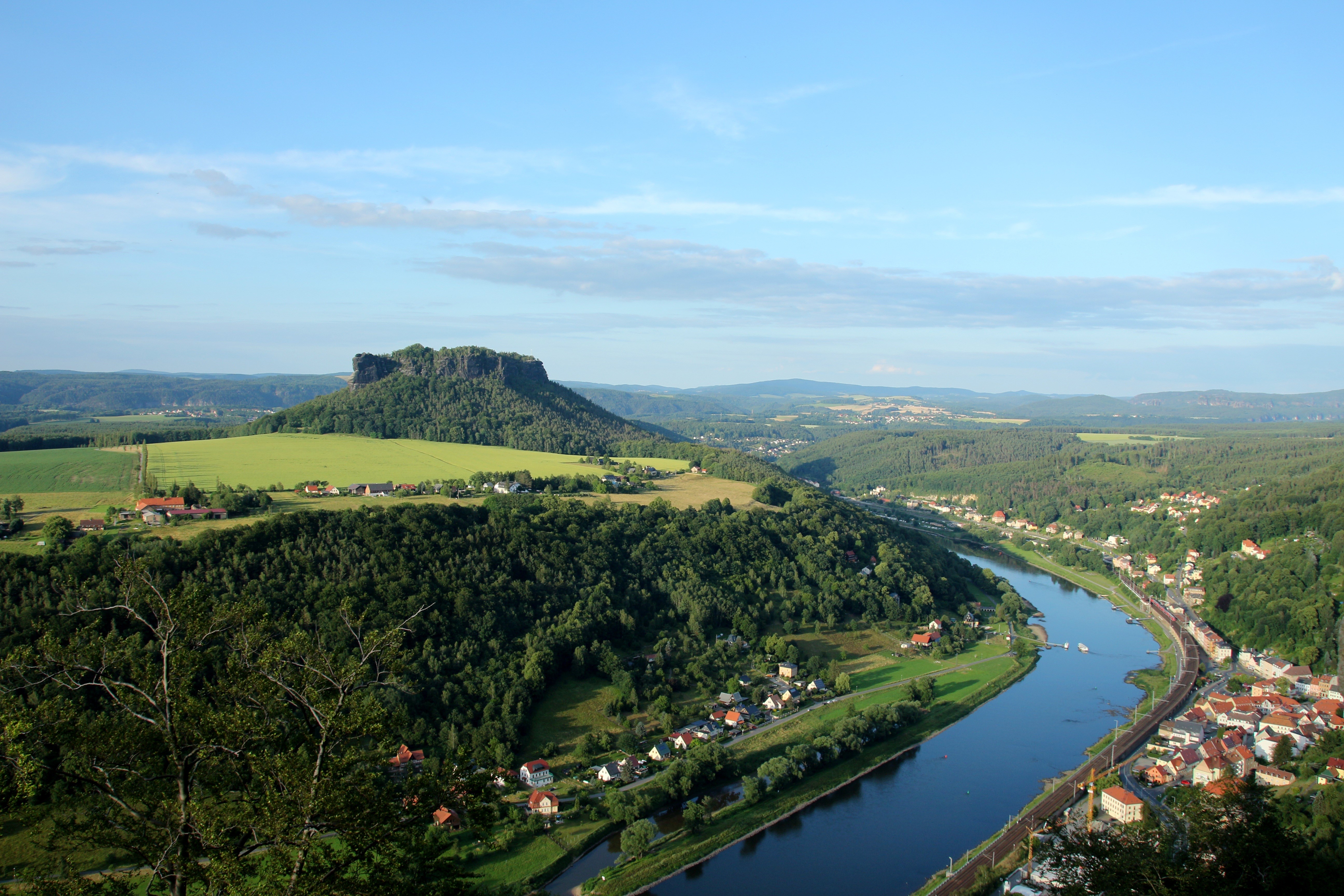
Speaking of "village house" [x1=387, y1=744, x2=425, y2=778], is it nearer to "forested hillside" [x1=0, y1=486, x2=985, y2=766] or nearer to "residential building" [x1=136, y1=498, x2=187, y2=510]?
"forested hillside" [x1=0, y1=486, x2=985, y2=766]

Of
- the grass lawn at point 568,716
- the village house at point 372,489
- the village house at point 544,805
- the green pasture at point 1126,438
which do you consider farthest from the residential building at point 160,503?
the green pasture at point 1126,438

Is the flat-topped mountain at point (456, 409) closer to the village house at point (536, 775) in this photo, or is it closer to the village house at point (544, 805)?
the village house at point (536, 775)

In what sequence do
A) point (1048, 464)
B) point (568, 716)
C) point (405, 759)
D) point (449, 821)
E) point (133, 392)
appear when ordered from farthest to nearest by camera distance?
point (133, 392) < point (1048, 464) < point (568, 716) < point (405, 759) < point (449, 821)

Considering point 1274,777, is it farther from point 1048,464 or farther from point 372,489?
point 1048,464

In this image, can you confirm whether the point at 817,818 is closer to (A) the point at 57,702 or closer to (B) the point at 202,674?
(B) the point at 202,674

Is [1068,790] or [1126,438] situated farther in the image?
[1126,438]

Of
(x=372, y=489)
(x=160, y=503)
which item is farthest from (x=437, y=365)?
(x=160, y=503)

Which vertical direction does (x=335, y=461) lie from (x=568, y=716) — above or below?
above
